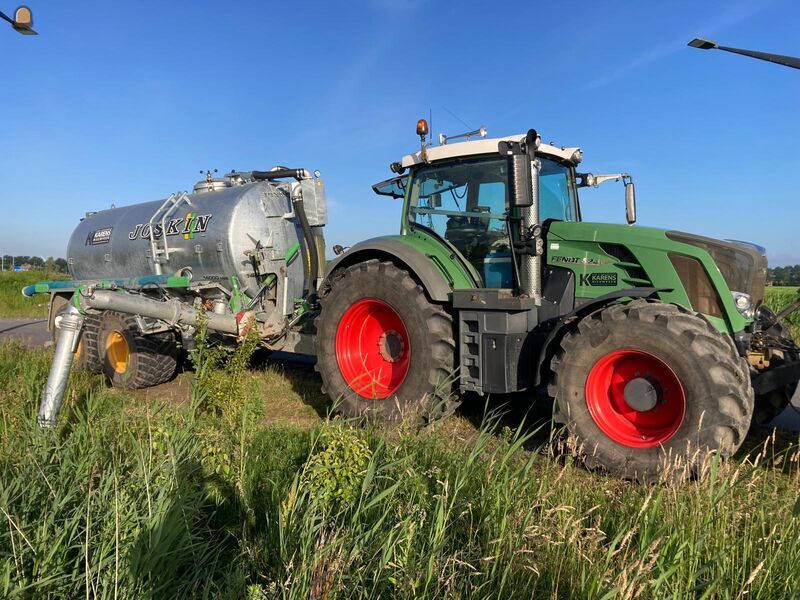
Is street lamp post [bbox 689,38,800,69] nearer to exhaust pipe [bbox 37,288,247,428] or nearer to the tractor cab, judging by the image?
the tractor cab

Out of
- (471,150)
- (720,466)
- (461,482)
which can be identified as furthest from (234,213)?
(720,466)

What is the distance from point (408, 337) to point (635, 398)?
71.8 inches

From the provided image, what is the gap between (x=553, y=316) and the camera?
14.1ft

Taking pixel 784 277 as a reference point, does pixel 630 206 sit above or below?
above

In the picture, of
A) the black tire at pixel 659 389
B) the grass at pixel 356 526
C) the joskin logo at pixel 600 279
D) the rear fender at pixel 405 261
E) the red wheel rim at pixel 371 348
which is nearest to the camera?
the grass at pixel 356 526

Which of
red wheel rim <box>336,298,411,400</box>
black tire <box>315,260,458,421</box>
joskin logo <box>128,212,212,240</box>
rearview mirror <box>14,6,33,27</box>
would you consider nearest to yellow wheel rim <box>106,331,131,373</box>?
joskin logo <box>128,212,212,240</box>

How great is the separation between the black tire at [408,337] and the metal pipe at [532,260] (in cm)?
68

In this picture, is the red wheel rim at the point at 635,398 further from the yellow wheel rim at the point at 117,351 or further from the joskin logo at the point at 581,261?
the yellow wheel rim at the point at 117,351

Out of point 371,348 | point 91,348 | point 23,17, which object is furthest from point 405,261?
point 23,17

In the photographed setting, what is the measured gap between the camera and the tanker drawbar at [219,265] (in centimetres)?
609

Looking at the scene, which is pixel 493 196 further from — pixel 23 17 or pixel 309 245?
pixel 23 17

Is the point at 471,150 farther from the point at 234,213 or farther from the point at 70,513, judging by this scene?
the point at 70,513

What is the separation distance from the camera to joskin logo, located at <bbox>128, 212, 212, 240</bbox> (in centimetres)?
635

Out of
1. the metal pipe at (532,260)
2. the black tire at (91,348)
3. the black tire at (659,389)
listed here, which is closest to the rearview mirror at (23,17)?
the black tire at (91,348)
